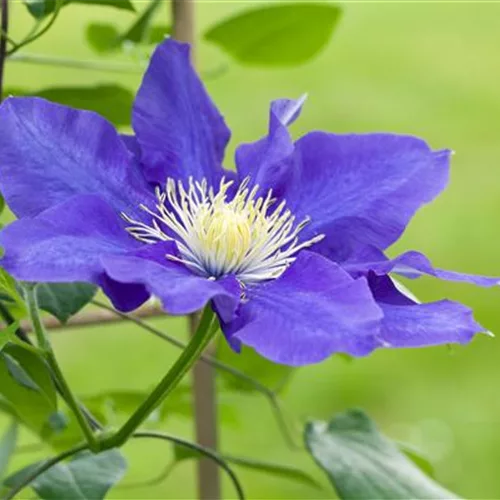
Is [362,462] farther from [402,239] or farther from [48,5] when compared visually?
[402,239]

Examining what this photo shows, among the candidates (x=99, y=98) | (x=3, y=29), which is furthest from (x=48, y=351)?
(x=99, y=98)

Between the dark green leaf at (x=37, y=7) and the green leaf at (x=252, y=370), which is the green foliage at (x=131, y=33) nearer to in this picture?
the dark green leaf at (x=37, y=7)

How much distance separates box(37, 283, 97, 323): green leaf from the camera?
2.06 feet

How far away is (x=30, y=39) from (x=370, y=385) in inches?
53.6

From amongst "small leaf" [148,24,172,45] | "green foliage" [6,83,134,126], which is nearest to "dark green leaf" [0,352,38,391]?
"green foliage" [6,83,134,126]

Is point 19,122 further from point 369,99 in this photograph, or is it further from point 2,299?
point 369,99

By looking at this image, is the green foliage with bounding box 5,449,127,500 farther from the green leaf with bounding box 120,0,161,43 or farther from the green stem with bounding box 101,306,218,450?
the green leaf with bounding box 120,0,161,43

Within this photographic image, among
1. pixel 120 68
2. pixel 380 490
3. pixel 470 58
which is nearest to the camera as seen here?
pixel 380 490

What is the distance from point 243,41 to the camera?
0.91 meters

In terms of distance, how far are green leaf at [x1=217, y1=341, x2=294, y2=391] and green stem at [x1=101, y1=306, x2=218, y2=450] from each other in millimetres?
339

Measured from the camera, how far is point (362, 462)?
692mm

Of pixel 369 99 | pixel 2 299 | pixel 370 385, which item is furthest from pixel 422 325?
pixel 369 99

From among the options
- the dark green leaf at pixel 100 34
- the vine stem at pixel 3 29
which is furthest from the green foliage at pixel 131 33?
the vine stem at pixel 3 29

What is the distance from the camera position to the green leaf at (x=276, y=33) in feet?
2.89
